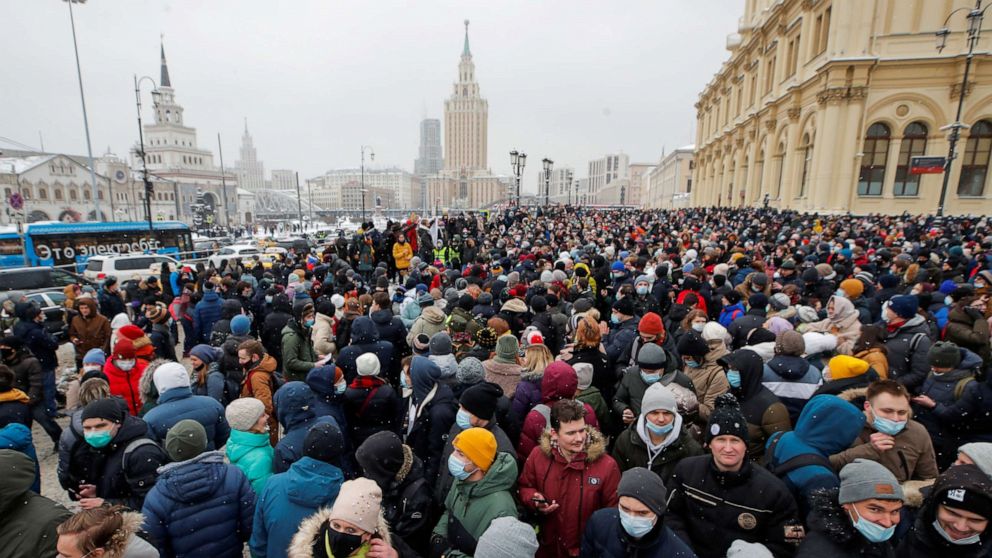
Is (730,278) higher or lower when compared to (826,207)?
lower

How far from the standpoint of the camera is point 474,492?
2463 millimetres

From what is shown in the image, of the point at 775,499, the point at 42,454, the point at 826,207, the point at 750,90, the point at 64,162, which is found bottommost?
the point at 42,454

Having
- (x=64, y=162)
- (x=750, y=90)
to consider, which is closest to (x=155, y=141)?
(x=64, y=162)

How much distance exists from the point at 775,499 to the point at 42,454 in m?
8.05

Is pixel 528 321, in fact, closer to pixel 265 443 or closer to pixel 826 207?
pixel 265 443

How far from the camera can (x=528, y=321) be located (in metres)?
6.75

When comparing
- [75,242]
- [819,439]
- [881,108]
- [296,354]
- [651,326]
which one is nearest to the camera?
[819,439]

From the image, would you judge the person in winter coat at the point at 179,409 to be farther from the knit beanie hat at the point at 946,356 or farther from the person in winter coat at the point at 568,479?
the knit beanie hat at the point at 946,356

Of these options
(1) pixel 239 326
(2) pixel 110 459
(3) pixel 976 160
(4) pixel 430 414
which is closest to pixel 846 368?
(4) pixel 430 414

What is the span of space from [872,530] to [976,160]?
109 feet

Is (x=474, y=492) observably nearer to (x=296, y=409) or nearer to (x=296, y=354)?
(x=296, y=409)

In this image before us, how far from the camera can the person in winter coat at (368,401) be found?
3.80 meters

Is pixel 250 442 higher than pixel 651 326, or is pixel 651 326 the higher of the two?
pixel 651 326

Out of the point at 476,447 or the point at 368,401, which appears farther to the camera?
the point at 368,401
